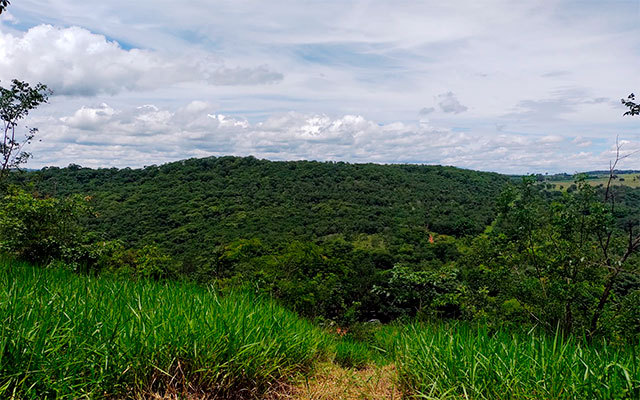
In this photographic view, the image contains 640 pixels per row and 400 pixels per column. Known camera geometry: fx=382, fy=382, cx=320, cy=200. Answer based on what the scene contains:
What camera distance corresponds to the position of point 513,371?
203 centimetres

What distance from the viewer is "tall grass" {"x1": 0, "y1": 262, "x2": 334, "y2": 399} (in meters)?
1.75

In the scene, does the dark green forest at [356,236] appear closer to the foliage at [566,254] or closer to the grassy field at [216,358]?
the foliage at [566,254]

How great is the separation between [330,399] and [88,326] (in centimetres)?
146

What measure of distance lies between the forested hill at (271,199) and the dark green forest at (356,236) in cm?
44

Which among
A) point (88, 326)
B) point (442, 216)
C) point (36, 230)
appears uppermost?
point (88, 326)

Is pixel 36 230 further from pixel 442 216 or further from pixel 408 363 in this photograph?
pixel 442 216

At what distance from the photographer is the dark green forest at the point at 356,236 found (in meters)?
7.08

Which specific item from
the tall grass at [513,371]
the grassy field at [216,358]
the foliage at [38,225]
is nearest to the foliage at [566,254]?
the tall grass at [513,371]

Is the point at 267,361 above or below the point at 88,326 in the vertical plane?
below

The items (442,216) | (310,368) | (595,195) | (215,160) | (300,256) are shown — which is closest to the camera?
(310,368)

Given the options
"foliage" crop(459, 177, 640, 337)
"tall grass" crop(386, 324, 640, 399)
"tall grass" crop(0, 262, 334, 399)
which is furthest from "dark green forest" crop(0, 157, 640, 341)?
"tall grass" crop(0, 262, 334, 399)

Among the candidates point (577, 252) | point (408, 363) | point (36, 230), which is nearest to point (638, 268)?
point (577, 252)

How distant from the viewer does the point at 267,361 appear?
2404 mm

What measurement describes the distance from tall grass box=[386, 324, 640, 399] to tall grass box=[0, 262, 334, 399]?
884 mm
